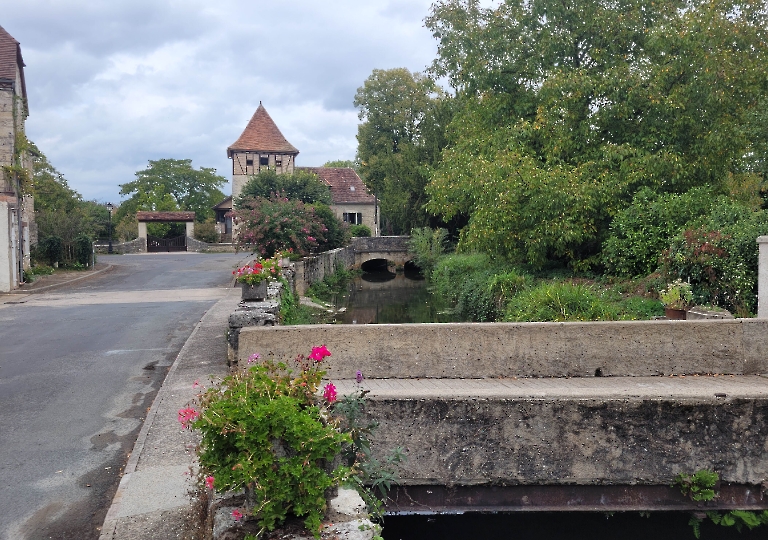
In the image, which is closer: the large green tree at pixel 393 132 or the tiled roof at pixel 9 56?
the tiled roof at pixel 9 56

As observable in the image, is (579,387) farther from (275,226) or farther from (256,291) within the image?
(275,226)

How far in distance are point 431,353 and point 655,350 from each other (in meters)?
2.35

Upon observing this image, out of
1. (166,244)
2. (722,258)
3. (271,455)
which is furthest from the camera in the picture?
(166,244)

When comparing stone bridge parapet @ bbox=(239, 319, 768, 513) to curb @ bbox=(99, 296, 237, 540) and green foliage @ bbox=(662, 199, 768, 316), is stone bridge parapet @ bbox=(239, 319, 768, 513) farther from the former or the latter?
green foliage @ bbox=(662, 199, 768, 316)

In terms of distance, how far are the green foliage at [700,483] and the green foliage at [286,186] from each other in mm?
35593

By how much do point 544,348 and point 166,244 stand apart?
5733cm

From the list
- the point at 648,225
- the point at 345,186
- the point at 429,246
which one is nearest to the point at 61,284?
the point at 429,246

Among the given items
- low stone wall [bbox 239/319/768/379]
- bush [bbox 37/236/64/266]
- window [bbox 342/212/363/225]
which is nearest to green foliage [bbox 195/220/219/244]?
window [bbox 342/212/363/225]

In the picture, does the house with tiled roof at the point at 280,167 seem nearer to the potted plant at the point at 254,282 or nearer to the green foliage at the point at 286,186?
the green foliage at the point at 286,186

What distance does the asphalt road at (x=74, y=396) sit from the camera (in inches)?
221

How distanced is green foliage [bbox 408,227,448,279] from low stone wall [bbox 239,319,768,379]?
28.3 metres

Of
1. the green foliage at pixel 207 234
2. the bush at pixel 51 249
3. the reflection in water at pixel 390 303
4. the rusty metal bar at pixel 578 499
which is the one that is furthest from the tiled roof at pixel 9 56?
the green foliage at pixel 207 234

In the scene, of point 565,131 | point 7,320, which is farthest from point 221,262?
point 565,131

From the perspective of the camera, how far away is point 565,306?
12953 mm
